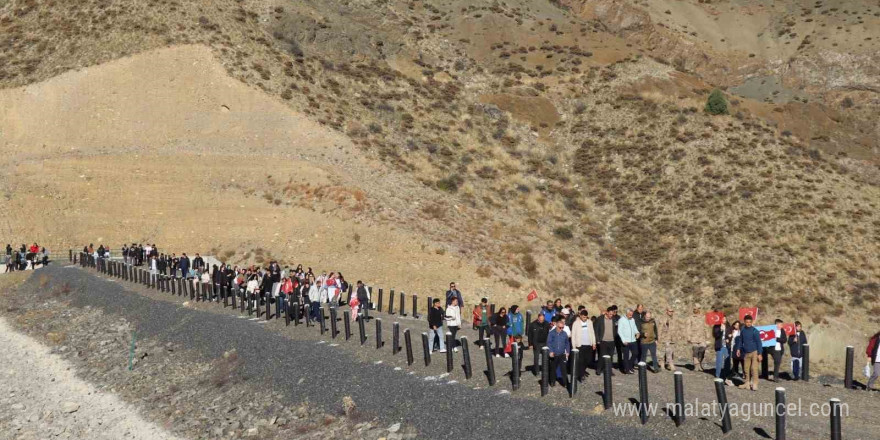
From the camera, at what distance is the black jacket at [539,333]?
16.4 metres

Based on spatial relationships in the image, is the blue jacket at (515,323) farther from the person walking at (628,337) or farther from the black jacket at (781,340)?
the black jacket at (781,340)

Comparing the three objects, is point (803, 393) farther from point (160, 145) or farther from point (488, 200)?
point (160, 145)

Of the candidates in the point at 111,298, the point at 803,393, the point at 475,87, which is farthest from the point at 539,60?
the point at 803,393

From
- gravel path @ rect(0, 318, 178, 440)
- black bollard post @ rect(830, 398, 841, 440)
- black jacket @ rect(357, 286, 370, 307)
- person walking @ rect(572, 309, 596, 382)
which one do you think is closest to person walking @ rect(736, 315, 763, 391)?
person walking @ rect(572, 309, 596, 382)

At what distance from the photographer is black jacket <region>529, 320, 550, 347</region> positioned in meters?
16.4

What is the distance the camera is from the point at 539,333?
54.0 ft

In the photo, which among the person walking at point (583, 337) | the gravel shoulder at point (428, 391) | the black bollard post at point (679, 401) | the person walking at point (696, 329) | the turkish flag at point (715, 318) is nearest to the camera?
the black bollard post at point (679, 401)

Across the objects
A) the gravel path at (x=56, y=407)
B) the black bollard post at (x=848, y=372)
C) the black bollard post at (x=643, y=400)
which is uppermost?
the black bollard post at (x=643, y=400)

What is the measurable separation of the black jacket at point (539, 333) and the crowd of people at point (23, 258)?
111 feet

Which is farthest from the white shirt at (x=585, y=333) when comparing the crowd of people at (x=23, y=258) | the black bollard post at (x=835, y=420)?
the crowd of people at (x=23, y=258)

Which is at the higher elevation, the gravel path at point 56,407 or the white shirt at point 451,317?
the white shirt at point 451,317

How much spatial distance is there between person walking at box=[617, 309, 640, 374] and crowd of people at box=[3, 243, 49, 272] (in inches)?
1396

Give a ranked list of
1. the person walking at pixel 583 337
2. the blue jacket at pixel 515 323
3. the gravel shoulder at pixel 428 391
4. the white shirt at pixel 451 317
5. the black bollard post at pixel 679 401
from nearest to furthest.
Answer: the black bollard post at pixel 679 401, the gravel shoulder at pixel 428 391, the person walking at pixel 583 337, the blue jacket at pixel 515 323, the white shirt at pixel 451 317

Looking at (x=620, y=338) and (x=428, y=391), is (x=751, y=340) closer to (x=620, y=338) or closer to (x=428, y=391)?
(x=620, y=338)
